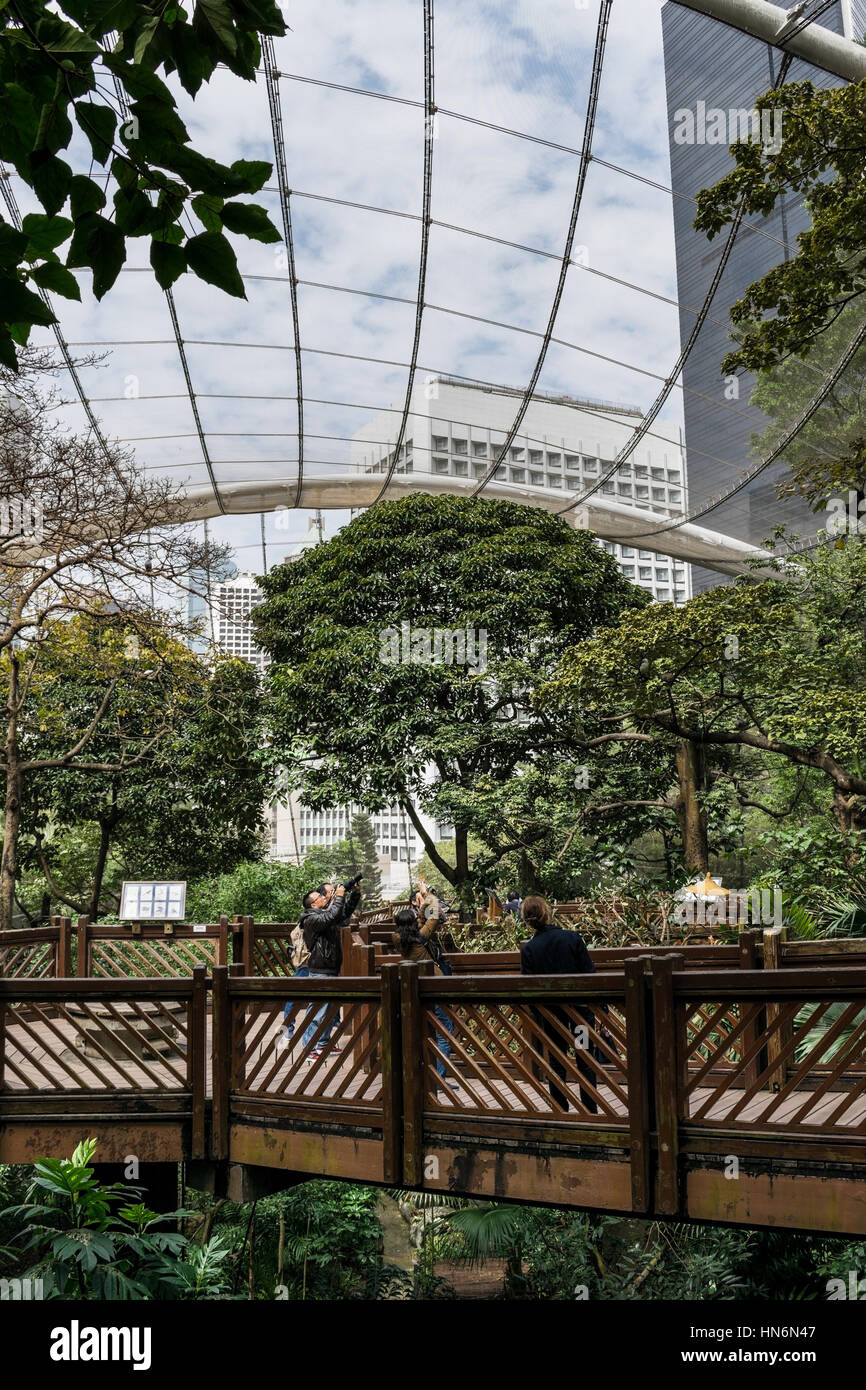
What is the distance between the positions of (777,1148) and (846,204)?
640 centimetres

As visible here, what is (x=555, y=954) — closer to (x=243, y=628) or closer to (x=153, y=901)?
(x=153, y=901)

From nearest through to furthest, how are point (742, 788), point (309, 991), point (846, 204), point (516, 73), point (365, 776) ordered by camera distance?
point (309, 991) → point (846, 204) → point (516, 73) → point (742, 788) → point (365, 776)

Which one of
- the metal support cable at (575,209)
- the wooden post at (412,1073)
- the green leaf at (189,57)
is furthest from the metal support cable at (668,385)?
the green leaf at (189,57)

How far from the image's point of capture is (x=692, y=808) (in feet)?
56.3

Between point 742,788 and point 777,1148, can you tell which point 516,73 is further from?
point 777,1148

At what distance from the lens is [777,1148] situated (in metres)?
4.91

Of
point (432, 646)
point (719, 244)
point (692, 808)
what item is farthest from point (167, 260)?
point (719, 244)

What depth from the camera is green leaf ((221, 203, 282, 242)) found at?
111 inches

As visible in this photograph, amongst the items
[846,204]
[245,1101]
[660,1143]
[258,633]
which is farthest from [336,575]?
[660,1143]

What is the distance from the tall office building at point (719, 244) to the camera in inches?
631

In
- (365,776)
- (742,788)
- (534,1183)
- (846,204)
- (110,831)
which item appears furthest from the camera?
(110,831)

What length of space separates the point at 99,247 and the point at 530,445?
22.6 m

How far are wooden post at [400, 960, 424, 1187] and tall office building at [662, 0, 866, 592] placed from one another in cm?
1217

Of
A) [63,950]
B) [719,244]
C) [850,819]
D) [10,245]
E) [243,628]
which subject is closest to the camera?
[10,245]
